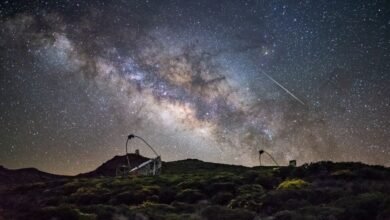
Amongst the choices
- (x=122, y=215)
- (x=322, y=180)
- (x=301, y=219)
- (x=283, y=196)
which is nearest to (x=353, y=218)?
(x=301, y=219)

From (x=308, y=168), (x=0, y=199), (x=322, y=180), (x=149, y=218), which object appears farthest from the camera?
(x=0, y=199)

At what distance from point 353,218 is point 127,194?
24.3m

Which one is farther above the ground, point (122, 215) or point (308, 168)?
point (308, 168)

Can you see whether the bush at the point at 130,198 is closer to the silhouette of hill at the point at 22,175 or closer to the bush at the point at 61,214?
the bush at the point at 61,214

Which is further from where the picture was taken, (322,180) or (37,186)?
(37,186)

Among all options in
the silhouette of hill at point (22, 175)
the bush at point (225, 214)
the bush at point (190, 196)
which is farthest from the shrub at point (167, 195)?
the silhouette of hill at point (22, 175)

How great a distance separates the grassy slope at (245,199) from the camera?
81.0 ft

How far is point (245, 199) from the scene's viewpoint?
33.2 m

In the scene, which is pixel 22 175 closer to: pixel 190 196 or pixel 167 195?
pixel 167 195

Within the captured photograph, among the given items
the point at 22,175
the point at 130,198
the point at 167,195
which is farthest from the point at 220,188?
the point at 22,175

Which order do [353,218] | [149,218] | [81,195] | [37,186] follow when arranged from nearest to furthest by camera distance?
1. [353,218]
2. [149,218]
3. [81,195]
4. [37,186]

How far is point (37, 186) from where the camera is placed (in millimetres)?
59344

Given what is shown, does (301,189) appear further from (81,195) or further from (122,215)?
(81,195)

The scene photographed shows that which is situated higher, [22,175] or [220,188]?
[22,175]
